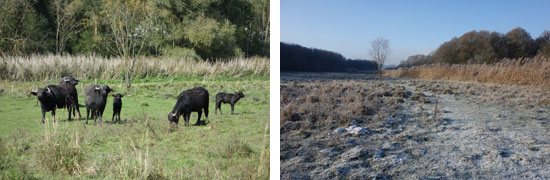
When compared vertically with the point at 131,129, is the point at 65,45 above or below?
above

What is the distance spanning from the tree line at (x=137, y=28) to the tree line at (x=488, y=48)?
4.14 metres

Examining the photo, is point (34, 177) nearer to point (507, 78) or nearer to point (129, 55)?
point (129, 55)

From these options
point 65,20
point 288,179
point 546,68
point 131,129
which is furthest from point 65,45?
point 546,68

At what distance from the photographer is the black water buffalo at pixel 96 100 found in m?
2.17

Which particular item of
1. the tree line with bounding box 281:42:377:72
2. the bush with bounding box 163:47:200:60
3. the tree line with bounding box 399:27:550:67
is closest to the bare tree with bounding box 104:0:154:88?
the bush with bounding box 163:47:200:60

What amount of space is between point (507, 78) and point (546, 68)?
0.54m

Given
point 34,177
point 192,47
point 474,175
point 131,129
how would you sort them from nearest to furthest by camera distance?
point 34,177 → point 131,129 → point 192,47 → point 474,175

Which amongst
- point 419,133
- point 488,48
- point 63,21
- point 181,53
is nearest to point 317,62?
point 488,48

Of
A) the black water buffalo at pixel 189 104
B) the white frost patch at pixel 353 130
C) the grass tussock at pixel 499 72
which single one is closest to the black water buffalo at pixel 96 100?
the black water buffalo at pixel 189 104

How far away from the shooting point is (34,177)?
1.89 m

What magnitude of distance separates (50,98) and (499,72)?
5.48 metres

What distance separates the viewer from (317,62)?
9367 millimetres

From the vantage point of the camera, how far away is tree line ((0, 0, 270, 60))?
202cm

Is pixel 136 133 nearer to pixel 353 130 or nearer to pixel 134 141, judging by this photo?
pixel 134 141
